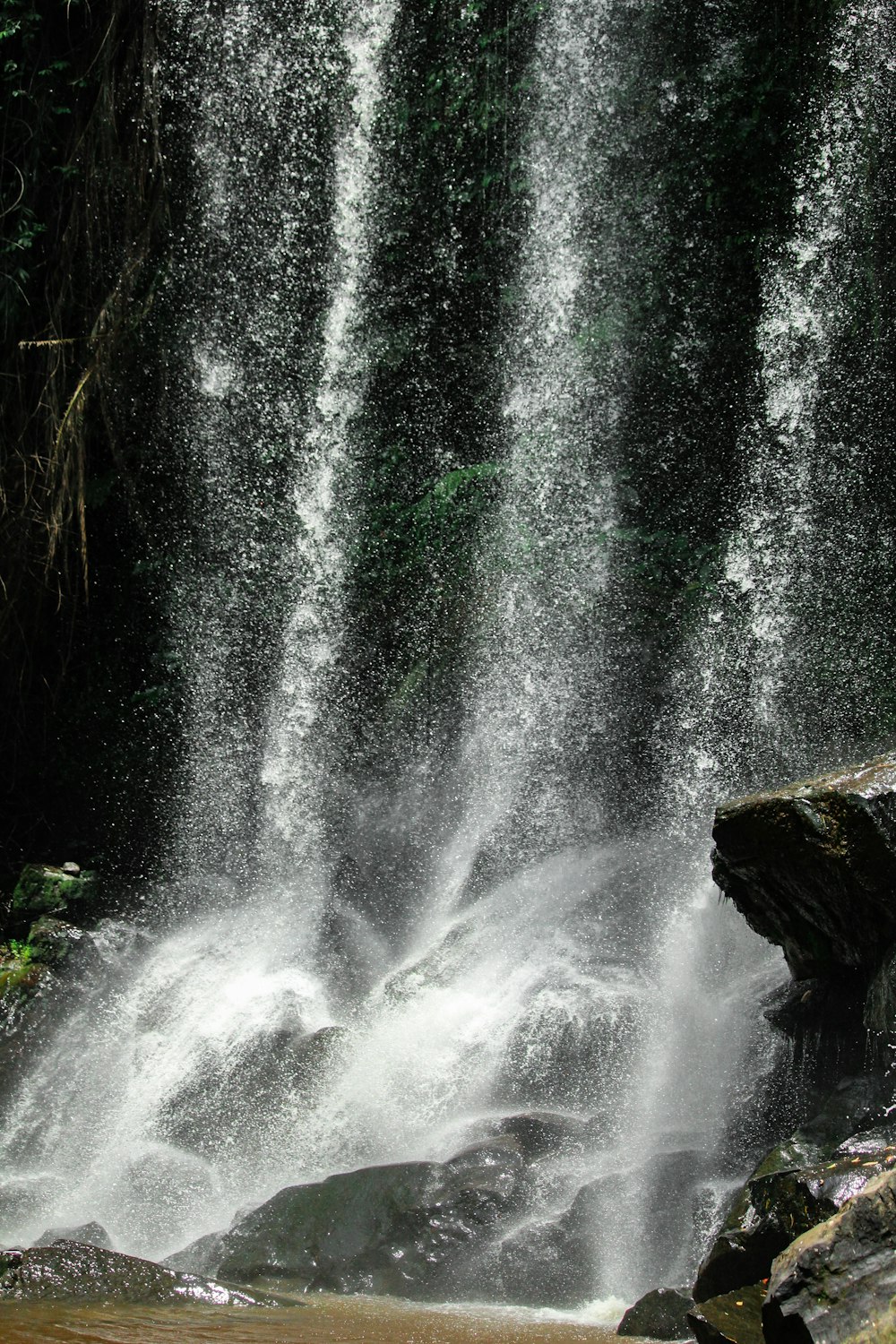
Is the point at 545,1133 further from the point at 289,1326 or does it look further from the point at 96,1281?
the point at 96,1281

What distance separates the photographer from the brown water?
9.63 feet

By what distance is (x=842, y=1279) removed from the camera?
6.86ft

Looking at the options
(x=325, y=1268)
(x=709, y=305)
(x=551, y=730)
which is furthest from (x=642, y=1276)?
(x=709, y=305)

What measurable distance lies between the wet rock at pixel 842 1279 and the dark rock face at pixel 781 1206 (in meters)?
0.83

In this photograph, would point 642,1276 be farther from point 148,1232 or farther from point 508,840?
point 508,840

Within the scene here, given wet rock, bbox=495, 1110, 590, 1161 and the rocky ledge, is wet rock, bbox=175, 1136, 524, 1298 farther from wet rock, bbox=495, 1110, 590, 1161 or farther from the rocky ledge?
the rocky ledge

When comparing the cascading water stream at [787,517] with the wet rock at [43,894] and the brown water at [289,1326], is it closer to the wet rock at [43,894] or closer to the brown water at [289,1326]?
the wet rock at [43,894]

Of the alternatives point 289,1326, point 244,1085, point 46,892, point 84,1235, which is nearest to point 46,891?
point 46,892

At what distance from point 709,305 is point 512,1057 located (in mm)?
5962

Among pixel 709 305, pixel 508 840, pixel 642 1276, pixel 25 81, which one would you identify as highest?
pixel 25 81

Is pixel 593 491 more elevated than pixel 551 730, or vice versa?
pixel 593 491

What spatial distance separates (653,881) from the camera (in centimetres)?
703

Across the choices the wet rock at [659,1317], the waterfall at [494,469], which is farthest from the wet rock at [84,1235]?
the waterfall at [494,469]

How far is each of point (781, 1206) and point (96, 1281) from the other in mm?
1948
